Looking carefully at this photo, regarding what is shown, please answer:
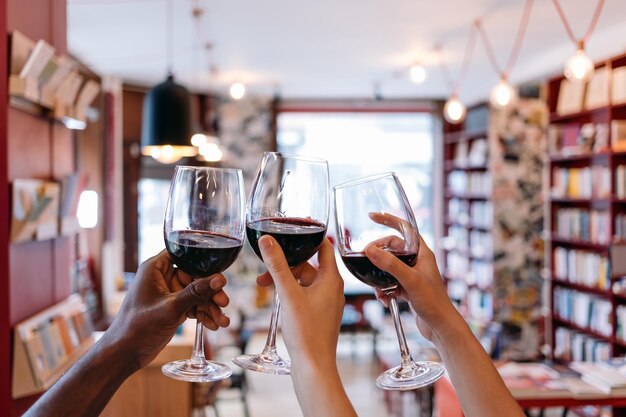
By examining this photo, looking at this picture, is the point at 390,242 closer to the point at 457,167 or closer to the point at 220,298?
the point at 220,298

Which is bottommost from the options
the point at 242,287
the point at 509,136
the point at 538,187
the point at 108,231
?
the point at 242,287

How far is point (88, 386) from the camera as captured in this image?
41.7 inches

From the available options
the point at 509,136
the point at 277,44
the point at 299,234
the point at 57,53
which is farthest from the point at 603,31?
the point at 299,234

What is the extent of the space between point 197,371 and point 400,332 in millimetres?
325

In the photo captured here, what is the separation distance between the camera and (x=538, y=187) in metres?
7.35

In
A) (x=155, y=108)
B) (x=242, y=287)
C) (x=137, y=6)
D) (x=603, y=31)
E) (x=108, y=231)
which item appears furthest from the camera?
(x=242, y=287)

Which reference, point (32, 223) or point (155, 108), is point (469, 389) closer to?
point (32, 223)

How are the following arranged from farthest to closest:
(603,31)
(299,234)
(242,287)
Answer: (242,287) < (603,31) < (299,234)

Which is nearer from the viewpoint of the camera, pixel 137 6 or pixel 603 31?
pixel 137 6

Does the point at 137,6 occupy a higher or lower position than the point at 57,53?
higher

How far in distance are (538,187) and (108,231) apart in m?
4.99

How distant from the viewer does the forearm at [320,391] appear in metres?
0.78

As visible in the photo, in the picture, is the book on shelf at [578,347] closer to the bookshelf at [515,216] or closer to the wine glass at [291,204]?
the bookshelf at [515,216]

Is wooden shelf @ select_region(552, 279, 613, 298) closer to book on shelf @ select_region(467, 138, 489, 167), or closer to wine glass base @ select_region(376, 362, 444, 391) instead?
book on shelf @ select_region(467, 138, 489, 167)
